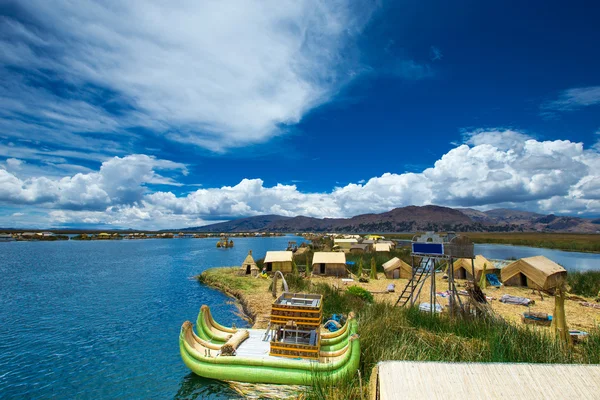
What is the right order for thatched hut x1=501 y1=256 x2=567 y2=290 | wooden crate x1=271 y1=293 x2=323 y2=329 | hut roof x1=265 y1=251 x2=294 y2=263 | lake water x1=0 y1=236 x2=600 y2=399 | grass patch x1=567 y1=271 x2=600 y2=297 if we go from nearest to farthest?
wooden crate x1=271 y1=293 x2=323 y2=329
lake water x1=0 y1=236 x2=600 y2=399
grass patch x1=567 y1=271 x2=600 y2=297
thatched hut x1=501 y1=256 x2=567 y2=290
hut roof x1=265 y1=251 x2=294 y2=263

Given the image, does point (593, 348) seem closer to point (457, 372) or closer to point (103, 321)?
point (457, 372)

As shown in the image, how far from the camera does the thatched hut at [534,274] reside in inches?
952

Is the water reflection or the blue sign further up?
the blue sign

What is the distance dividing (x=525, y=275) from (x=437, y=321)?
20534mm

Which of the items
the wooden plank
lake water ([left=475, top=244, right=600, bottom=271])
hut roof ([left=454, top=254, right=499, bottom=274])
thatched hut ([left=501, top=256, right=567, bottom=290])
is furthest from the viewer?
lake water ([left=475, top=244, right=600, bottom=271])

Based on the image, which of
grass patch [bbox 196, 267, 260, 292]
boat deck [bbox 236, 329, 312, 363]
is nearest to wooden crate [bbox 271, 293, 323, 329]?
boat deck [bbox 236, 329, 312, 363]

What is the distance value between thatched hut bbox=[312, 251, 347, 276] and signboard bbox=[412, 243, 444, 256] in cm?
1757

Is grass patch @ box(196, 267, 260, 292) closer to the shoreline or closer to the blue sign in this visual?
the shoreline

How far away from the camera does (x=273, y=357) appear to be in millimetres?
10625

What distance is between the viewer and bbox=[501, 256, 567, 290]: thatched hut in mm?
24172

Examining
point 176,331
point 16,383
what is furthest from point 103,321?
point 16,383

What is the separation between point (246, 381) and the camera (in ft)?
34.6

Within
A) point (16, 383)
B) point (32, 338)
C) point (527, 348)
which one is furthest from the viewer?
point (32, 338)

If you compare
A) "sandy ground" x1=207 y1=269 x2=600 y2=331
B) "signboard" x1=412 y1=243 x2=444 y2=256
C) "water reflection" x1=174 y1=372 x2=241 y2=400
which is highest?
"signboard" x1=412 y1=243 x2=444 y2=256
